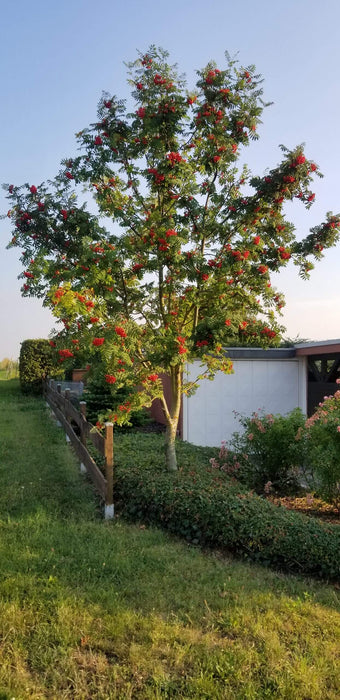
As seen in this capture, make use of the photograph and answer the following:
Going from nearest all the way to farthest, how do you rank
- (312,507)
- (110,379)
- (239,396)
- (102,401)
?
(110,379) → (312,507) → (239,396) → (102,401)

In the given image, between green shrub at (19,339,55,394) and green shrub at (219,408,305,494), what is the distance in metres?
13.5

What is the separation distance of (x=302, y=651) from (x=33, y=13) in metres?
7.42

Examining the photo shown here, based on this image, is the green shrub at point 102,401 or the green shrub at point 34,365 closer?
the green shrub at point 102,401

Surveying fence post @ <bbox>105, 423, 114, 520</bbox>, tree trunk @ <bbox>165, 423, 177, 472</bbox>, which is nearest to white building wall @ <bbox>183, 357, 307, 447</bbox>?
tree trunk @ <bbox>165, 423, 177, 472</bbox>

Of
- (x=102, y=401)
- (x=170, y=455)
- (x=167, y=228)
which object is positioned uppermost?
(x=167, y=228)

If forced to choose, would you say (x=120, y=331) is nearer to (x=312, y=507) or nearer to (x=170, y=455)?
(x=170, y=455)

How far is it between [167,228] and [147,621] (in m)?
3.70

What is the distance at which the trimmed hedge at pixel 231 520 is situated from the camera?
3.99 meters

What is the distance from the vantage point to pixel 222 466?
6316 mm

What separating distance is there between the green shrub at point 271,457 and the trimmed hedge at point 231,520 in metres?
0.68

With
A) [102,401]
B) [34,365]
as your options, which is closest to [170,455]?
[102,401]

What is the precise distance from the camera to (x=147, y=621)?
299 centimetres

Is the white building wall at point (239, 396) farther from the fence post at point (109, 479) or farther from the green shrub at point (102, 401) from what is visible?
the fence post at point (109, 479)

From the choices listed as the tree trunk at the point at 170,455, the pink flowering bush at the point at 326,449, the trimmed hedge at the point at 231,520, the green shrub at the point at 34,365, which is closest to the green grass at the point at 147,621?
the trimmed hedge at the point at 231,520
